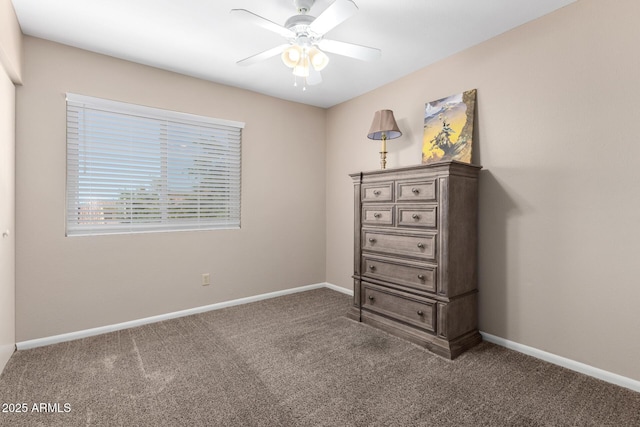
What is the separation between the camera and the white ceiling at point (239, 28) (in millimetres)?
2178

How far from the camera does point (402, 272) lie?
276 cm

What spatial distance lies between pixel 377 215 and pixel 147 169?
2.25 metres

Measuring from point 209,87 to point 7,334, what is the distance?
8.91 feet

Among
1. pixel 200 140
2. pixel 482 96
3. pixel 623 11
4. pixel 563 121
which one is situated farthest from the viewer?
pixel 200 140

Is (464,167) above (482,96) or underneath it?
underneath

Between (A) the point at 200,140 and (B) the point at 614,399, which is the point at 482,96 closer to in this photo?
(B) the point at 614,399

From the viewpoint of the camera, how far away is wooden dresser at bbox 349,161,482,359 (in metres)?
2.44

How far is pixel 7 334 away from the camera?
2277mm

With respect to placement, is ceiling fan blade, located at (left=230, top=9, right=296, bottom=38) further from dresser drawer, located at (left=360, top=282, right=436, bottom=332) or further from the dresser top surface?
dresser drawer, located at (left=360, top=282, right=436, bottom=332)

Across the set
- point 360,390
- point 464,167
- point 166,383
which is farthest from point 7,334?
point 464,167

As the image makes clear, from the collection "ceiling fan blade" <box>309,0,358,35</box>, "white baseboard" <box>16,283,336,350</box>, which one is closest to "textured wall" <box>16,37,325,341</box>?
"white baseboard" <box>16,283,336,350</box>

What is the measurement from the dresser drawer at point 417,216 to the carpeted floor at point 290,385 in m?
0.99

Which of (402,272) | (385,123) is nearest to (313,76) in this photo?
(385,123)

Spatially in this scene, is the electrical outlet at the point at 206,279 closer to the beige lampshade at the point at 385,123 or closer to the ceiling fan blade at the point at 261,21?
the beige lampshade at the point at 385,123
